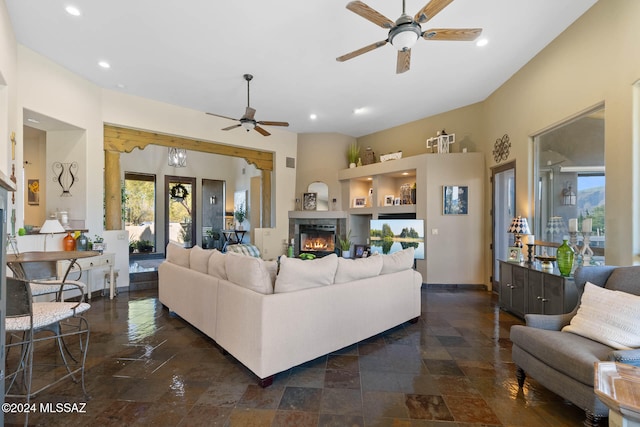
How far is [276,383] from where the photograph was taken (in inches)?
93.2

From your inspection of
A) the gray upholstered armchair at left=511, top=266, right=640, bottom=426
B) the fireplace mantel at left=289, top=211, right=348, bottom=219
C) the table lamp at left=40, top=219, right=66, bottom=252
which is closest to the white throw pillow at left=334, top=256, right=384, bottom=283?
the gray upholstered armchair at left=511, top=266, right=640, bottom=426

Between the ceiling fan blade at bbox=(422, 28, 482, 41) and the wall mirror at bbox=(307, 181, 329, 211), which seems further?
the wall mirror at bbox=(307, 181, 329, 211)

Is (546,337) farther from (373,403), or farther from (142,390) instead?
(142,390)

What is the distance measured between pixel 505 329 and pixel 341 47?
3.99 metres

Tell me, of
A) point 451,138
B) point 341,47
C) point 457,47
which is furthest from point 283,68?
point 451,138

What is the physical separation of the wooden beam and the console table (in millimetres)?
5427

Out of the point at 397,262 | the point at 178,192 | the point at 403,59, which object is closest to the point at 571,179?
the point at 397,262

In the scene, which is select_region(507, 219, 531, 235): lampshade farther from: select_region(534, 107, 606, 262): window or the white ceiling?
the white ceiling

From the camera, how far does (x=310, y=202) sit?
24.6 ft

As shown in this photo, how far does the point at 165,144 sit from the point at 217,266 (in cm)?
392

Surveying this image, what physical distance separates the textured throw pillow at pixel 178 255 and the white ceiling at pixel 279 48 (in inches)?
102

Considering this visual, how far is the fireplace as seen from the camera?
7.38 metres

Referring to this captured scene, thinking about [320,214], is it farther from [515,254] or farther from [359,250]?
[515,254]

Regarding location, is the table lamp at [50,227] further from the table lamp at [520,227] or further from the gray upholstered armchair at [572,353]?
the table lamp at [520,227]
